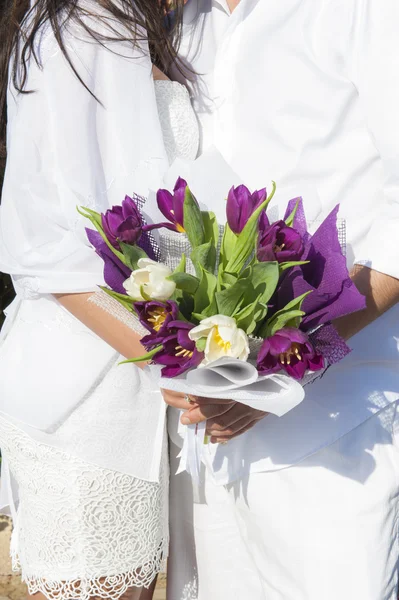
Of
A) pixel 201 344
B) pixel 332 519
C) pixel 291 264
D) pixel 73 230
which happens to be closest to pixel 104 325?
pixel 73 230

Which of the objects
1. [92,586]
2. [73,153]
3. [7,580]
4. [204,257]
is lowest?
[7,580]

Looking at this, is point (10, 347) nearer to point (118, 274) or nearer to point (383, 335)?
point (118, 274)

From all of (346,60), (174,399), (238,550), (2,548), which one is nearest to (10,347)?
(174,399)

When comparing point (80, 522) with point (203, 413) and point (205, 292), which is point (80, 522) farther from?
point (205, 292)

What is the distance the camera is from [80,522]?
74.2 inches

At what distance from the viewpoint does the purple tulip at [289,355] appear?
4.66 feet

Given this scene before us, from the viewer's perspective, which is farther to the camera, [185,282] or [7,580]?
[7,580]

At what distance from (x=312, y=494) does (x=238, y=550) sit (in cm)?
37

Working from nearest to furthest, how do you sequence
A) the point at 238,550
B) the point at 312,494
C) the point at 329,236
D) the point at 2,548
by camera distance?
1. the point at 329,236
2. the point at 312,494
3. the point at 238,550
4. the point at 2,548

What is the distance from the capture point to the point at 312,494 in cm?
186

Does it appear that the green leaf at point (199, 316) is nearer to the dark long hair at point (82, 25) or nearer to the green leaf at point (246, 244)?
the green leaf at point (246, 244)

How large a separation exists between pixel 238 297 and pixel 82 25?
2.76ft

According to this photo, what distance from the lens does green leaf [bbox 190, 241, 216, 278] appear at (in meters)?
1.48

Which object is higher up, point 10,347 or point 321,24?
point 321,24
